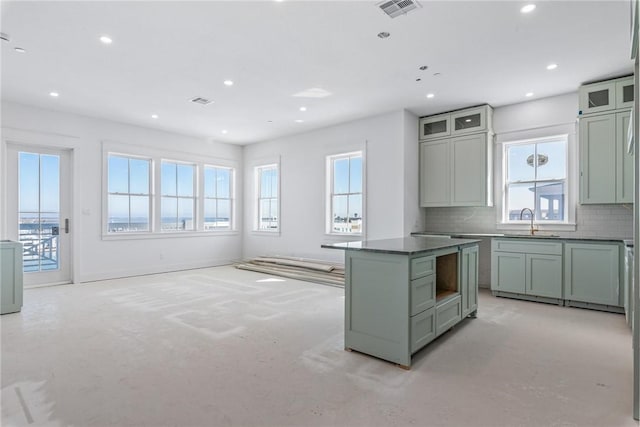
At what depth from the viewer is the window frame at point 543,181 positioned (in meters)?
5.15

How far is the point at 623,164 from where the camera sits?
14.6 feet

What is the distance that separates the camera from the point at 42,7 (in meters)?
3.01

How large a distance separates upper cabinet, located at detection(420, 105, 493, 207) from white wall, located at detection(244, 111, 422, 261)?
23cm

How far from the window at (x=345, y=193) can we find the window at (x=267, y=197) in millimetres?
1671

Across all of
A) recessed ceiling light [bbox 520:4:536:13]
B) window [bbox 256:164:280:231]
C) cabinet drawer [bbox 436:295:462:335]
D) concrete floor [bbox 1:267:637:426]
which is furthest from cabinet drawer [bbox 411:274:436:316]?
window [bbox 256:164:280:231]

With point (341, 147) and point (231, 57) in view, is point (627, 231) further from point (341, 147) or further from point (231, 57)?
point (231, 57)

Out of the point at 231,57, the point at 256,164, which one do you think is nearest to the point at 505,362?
the point at 231,57

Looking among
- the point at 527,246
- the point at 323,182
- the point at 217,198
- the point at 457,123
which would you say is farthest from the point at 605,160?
the point at 217,198

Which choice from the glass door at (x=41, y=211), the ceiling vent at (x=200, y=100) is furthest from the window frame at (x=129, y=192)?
the ceiling vent at (x=200, y=100)

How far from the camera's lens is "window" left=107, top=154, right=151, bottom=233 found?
21.8ft

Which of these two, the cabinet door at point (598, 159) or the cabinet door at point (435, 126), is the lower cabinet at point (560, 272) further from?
the cabinet door at point (435, 126)

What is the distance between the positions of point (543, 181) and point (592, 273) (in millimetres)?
1636

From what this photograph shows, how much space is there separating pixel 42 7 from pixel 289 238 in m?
5.66

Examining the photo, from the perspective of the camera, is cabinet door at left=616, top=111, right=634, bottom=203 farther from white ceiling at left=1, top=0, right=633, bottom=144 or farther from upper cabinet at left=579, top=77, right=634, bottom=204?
white ceiling at left=1, top=0, right=633, bottom=144
